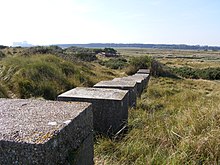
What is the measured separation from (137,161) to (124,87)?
2.56 meters

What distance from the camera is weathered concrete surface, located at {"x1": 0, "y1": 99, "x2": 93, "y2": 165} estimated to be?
1521mm

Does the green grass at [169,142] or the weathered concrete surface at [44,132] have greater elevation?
the weathered concrete surface at [44,132]

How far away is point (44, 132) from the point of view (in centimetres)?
165

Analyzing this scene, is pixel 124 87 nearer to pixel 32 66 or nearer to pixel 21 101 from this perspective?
pixel 21 101

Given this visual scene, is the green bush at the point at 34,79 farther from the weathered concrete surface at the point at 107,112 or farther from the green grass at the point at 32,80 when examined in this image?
the weathered concrete surface at the point at 107,112

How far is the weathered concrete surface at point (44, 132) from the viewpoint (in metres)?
1.52

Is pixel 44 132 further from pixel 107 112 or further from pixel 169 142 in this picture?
pixel 107 112

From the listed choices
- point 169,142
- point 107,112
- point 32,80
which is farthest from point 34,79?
point 169,142

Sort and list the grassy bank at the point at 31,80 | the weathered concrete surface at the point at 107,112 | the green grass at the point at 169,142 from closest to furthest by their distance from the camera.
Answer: the green grass at the point at 169,142 < the weathered concrete surface at the point at 107,112 < the grassy bank at the point at 31,80

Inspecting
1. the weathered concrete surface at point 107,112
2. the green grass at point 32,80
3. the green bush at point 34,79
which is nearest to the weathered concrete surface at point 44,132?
the weathered concrete surface at point 107,112

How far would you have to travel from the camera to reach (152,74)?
61.8 ft

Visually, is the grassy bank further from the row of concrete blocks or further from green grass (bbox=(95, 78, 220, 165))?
the row of concrete blocks

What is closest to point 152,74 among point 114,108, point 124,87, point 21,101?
point 124,87

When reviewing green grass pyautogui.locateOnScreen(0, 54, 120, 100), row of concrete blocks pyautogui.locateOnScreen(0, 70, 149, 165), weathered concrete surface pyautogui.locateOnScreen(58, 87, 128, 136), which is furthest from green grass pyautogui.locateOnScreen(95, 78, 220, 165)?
green grass pyautogui.locateOnScreen(0, 54, 120, 100)
